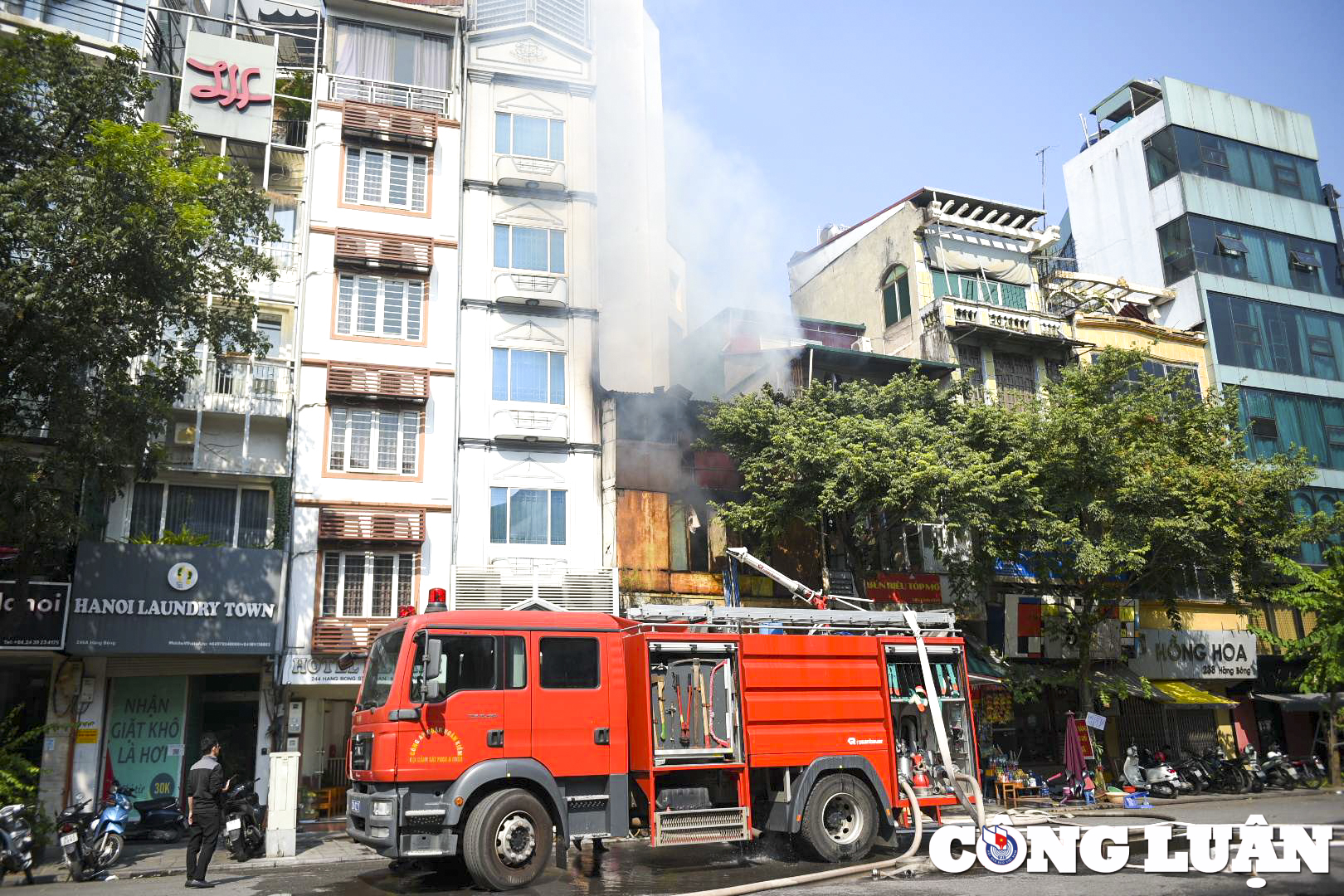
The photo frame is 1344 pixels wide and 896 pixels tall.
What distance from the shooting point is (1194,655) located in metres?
28.2

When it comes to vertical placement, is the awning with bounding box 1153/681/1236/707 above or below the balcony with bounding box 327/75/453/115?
below

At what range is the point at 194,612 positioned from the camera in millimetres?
17766

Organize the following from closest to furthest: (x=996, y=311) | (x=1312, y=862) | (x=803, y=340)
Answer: (x=1312, y=862) → (x=803, y=340) → (x=996, y=311)

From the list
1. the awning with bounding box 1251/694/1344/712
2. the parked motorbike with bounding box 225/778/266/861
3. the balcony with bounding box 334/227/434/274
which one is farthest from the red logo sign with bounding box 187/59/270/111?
the awning with bounding box 1251/694/1344/712

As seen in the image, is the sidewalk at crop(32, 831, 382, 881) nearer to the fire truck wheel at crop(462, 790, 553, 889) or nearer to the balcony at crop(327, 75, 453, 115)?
the fire truck wheel at crop(462, 790, 553, 889)

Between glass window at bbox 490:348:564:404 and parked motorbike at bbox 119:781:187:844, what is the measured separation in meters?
10.3

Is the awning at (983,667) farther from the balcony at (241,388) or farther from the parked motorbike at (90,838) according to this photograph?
the parked motorbike at (90,838)

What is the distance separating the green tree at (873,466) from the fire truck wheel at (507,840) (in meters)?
11.5

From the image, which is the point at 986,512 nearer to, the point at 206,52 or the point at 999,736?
the point at 999,736

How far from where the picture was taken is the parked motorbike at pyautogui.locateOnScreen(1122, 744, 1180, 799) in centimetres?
2272

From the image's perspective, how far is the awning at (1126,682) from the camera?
2344 centimetres

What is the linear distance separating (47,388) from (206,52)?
10.9 metres

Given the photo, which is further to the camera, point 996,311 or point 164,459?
point 996,311

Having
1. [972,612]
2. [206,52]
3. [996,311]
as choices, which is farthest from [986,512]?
[206,52]
